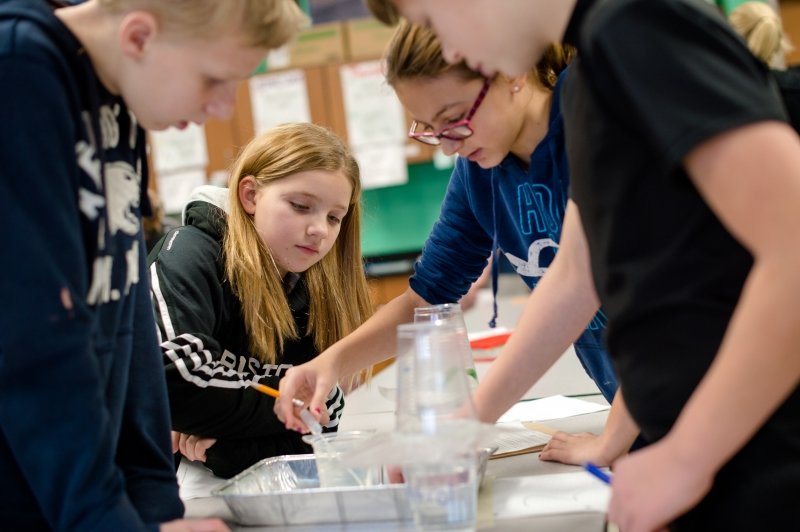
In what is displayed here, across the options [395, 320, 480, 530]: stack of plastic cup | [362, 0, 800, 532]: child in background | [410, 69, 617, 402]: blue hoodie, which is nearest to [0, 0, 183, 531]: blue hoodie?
[395, 320, 480, 530]: stack of plastic cup

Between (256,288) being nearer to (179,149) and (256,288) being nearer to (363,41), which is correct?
(363,41)

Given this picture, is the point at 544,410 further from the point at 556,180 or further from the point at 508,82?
the point at 508,82

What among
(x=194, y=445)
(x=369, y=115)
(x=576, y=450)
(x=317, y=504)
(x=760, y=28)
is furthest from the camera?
(x=369, y=115)

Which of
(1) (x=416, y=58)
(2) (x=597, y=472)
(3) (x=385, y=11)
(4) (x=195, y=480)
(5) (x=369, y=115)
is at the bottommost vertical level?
(5) (x=369, y=115)

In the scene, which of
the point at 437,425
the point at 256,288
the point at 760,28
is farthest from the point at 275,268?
the point at 760,28

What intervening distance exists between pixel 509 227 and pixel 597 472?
0.52 meters

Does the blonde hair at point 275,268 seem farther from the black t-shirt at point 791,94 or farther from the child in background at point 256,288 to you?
the black t-shirt at point 791,94

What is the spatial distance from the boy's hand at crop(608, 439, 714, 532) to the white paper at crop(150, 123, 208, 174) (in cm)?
407

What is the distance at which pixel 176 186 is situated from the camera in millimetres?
4621

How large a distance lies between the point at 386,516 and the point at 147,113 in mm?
518

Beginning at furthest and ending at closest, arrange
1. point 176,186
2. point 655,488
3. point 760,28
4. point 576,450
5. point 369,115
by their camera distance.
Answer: point 176,186 → point 369,115 → point 760,28 → point 576,450 → point 655,488

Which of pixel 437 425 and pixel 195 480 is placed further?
pixel 195 480

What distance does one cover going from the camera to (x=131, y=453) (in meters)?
0.98

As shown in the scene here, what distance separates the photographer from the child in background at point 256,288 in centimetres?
130
